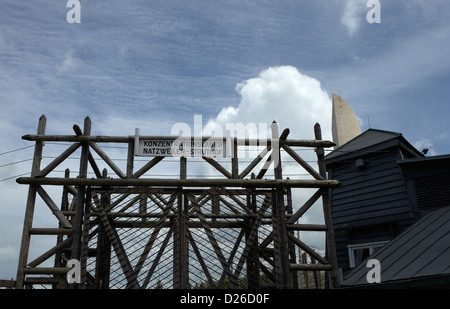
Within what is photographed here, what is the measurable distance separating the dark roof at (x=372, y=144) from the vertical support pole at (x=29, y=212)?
979cm

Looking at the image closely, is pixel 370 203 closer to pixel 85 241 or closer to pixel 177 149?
pixel 177 149

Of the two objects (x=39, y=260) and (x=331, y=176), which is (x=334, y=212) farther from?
(x=39, y=260)

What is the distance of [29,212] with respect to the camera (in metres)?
9.80

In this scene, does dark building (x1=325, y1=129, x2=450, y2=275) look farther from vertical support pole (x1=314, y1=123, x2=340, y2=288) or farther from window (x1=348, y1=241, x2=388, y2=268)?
vertical support pole (x1=314, y1=123, x2=340, y2=288)

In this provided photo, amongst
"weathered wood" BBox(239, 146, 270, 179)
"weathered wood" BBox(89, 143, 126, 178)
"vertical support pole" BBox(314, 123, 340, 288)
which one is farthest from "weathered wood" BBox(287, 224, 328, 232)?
"weathered wood" BBox(89, 143, 126, 178)

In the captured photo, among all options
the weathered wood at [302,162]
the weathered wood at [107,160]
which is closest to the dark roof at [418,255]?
the weathered wood at [302,162]

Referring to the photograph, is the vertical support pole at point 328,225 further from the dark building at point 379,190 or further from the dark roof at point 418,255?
the dark building at point 379,190

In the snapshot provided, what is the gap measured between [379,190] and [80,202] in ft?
34.8

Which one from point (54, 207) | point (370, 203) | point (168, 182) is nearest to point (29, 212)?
point (54, 207)
